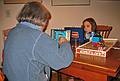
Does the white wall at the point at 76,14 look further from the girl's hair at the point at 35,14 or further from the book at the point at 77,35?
the girl's hair at the point at 35,14

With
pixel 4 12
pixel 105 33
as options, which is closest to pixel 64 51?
pixel 105 33

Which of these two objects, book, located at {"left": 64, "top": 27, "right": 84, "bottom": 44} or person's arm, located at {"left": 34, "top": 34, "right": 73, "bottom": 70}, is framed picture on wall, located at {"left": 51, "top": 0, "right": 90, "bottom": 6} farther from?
person's arm, located at {"left": 34, "top": 34, "right": 73, "bottom": 70}

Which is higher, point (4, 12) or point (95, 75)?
point (4, 12)

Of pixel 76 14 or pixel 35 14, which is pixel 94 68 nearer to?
pixel 35 14

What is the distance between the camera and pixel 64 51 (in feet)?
4.90

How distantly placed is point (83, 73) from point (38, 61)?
0.39 meters

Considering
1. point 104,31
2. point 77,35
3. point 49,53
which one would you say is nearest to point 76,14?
point 104,31

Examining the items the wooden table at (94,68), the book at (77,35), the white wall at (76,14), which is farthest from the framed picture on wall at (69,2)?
the wooden table at (94,68)

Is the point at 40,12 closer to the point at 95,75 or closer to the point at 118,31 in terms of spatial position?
the point at 95,75

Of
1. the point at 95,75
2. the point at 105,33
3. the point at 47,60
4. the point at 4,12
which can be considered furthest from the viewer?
the point at 4,12

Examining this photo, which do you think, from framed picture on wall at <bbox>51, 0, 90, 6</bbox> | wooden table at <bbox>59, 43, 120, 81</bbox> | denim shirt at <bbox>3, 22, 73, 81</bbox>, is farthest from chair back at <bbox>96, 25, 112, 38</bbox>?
denim shirt at <bbox>3, 22, 73, 81</bbox>

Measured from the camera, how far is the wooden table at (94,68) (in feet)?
4.86

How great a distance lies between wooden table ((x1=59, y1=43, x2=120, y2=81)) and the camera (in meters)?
1.48

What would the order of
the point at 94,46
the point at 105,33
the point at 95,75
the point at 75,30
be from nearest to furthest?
1. the point at 95,75
2. the point at 94,46
3. the point at 75,30
4. the point at 105,33
